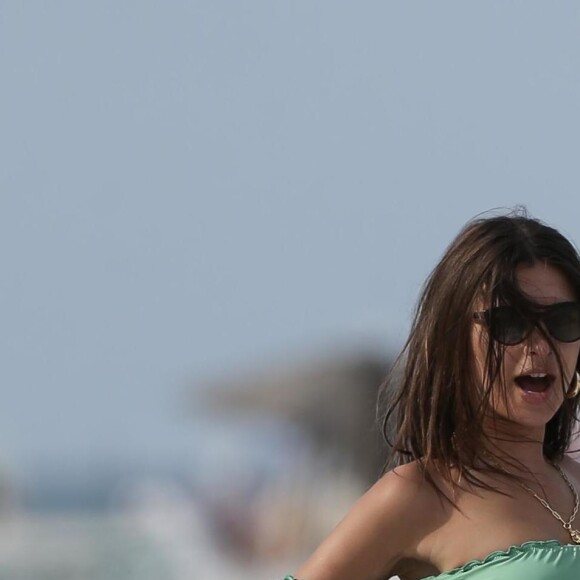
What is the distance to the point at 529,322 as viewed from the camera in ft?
6.30

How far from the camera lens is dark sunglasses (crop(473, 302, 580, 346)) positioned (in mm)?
1914

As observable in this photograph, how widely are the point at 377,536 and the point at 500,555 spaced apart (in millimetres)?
167

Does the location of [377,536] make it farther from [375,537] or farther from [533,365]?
[533,365]

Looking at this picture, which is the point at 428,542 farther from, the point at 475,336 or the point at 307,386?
the point at 307,386

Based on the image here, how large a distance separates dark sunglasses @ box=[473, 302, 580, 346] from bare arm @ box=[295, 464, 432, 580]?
0.25 metres

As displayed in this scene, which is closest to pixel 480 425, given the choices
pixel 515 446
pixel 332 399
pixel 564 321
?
pixel 515 446

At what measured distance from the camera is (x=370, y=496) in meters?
1.92

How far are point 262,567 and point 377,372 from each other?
5479 millimetres

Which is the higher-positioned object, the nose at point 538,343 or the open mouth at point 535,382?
the nose at point 538,343

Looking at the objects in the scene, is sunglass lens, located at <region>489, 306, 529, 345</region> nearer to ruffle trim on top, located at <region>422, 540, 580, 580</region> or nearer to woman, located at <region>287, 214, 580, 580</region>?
woman, located at <region>287, 214, 580, 580</region>

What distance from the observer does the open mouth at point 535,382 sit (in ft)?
6.35

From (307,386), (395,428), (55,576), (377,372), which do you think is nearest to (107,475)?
(55,576)

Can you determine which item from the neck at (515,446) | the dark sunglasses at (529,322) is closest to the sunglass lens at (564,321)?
the dark sunglasses at (529,322)

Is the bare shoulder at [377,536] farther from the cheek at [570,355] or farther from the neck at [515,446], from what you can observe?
the cheek at [570,355]
